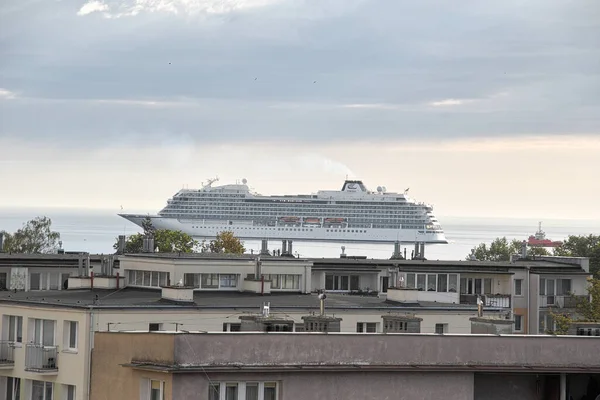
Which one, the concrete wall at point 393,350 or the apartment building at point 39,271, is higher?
the apartment building at point 39,271

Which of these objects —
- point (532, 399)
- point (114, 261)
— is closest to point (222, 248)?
point (114, 261)

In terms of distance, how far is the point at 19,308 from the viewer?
32094 mm

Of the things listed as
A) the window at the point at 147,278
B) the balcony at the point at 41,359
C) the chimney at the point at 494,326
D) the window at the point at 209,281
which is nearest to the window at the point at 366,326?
the window at the point at 209,281

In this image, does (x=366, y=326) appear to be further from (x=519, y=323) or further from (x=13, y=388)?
(x=519, y=323)

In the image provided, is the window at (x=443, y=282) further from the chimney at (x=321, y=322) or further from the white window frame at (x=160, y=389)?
the white window frame at (x=160, y=389)

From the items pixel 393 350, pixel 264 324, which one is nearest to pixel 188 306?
pixel 264 324

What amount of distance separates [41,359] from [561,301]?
29454 millimetres

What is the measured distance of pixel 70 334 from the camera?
31109mm

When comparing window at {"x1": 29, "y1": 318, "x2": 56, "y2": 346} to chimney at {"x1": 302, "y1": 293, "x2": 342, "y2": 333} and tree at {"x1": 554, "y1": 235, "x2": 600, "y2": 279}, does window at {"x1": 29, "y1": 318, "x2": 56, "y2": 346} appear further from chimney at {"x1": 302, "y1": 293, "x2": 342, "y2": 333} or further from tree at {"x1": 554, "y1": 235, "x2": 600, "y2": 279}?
tree at {"x1": 554, "y1": 235, "x2": 600, "y2": 279}

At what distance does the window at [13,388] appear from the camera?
31297mm

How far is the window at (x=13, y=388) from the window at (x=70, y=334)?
1.43 meters

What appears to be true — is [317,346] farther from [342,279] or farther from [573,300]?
[573,300]

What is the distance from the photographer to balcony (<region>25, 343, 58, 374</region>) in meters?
30.4

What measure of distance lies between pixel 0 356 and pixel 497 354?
14562 mm
